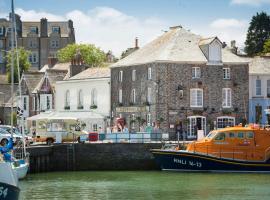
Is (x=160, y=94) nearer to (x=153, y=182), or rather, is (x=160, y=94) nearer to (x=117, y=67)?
(x=117, y=67)

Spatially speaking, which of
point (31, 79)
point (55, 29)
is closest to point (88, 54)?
point (55, 29)

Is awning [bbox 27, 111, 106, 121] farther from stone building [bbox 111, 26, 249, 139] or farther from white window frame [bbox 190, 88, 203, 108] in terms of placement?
white window frame [bbox 190, 88, 203, 108]

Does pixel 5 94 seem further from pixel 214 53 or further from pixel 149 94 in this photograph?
pixel 214 53

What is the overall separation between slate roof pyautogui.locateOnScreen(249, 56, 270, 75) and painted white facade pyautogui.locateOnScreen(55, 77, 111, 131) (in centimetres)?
1281

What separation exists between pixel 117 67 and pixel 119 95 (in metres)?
2.45

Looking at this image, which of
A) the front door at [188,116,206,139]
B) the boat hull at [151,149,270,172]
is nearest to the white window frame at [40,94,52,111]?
the front door at [188,116,206,139]

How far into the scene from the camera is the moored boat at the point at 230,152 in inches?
2058

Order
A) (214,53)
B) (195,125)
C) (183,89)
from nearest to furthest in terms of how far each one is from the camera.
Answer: (195,125)
(183,89)
(214,53)

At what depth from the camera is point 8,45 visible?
133625 mm

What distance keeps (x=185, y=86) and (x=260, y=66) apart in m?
9.00

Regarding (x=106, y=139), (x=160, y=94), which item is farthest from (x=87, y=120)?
(x=106, y=139)

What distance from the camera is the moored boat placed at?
172ft

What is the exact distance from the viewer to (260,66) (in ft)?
243

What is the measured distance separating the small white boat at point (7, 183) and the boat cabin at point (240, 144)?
26364 millimetres
